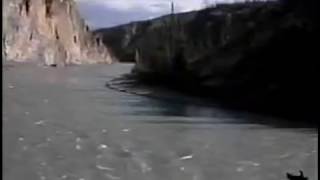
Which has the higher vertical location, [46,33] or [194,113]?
[46,33]

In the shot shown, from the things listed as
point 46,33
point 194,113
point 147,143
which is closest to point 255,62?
point 194,113

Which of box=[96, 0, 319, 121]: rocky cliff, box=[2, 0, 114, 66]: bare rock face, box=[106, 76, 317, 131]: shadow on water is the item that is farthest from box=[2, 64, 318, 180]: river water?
box=[2, 0, 114, 66]: bare rock face

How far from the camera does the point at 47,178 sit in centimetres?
1032

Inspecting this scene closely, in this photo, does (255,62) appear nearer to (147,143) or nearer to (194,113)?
(194,113)

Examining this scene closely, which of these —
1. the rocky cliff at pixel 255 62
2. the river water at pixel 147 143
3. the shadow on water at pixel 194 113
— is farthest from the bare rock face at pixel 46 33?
the river water at pixel 147 143

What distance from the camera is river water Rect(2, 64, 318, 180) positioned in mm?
11211

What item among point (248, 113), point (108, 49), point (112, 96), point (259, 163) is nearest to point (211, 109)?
point (248, 113)

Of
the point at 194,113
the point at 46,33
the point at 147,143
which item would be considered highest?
the point at 46,33

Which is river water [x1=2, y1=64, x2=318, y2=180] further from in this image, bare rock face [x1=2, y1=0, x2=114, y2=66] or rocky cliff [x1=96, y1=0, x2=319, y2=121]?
bare rock face [x1=2, y1=0, x2=114, y2=66]

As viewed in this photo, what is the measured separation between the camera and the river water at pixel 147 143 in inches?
441

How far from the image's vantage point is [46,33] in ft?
333

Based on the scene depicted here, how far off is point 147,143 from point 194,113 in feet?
27.4

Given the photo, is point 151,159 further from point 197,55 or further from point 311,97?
point 197,55

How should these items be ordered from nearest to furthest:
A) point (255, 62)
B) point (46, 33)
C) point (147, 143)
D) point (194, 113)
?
point (147, 143)
point (194, 113)
point (255, 62)
point (46, 33)
